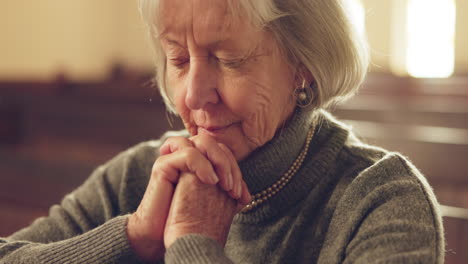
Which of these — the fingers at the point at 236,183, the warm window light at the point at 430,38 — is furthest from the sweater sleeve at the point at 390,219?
the warm window light at the point at 430,38

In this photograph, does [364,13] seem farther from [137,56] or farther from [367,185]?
[137,56]

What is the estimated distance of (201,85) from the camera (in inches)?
46.1

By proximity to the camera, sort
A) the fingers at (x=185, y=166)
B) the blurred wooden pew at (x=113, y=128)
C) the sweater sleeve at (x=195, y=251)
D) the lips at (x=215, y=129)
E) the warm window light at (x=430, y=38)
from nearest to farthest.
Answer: the sweater sleeve at (x=195, y=251) < the fingers at (x=185, y=166) < the lips at (x=215, y=129) < the blurred wooden pew at (x=113, y=128) < the warm window light at (x=430, y=38)

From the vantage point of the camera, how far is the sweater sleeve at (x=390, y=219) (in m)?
1.01

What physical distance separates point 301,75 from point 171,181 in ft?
1.35

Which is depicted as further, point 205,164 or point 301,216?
point 301,216

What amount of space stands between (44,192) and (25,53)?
3.44m

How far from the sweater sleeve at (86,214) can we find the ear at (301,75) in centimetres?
51

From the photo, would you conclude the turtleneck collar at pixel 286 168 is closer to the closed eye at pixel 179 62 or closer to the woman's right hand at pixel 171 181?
the woman's right hand at pixel 171 181

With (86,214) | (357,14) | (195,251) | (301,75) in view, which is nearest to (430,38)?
(357,14)

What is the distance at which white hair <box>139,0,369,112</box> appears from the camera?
1.17 metres

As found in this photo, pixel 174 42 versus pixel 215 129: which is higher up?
pixel 174 42

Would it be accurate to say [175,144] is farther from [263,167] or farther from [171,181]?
[263,167]

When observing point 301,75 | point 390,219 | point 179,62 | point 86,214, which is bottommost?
point 390,219
